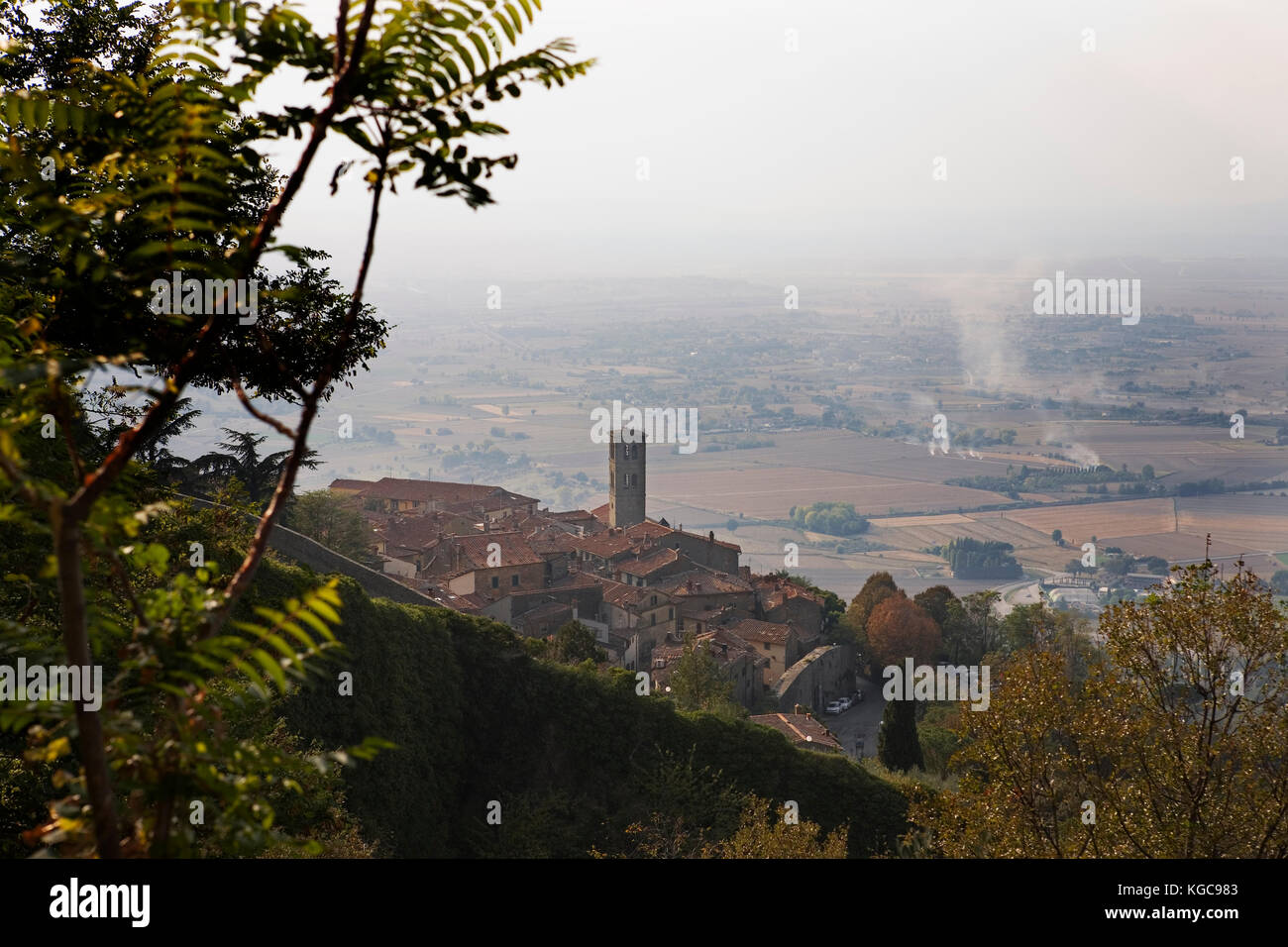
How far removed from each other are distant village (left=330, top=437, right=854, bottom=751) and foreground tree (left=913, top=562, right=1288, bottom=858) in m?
18.8

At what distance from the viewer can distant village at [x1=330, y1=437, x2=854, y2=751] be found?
122 feet

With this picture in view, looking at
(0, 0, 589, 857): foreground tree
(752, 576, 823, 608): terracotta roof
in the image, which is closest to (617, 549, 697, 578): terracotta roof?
(752, 576, 823, 608): terracotta roof

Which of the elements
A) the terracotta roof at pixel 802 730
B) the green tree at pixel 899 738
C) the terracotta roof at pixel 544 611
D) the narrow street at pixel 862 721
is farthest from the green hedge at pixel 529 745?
the terracotta roof at pixel 544 611

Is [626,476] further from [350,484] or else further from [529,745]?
[529,745]

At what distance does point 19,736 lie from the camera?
823 cm

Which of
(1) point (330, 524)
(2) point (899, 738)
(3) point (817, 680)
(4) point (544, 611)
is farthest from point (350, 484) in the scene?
(2) point (899, 738)

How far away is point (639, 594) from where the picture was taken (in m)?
41.8

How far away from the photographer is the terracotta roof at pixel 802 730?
2531cm

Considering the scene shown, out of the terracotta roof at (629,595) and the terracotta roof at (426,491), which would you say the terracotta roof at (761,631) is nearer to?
the terracotta roof at (629,595)

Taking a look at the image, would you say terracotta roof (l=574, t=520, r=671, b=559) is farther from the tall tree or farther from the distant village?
the tall tree

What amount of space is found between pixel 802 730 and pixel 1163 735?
60.9ft

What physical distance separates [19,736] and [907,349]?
198876 mm
